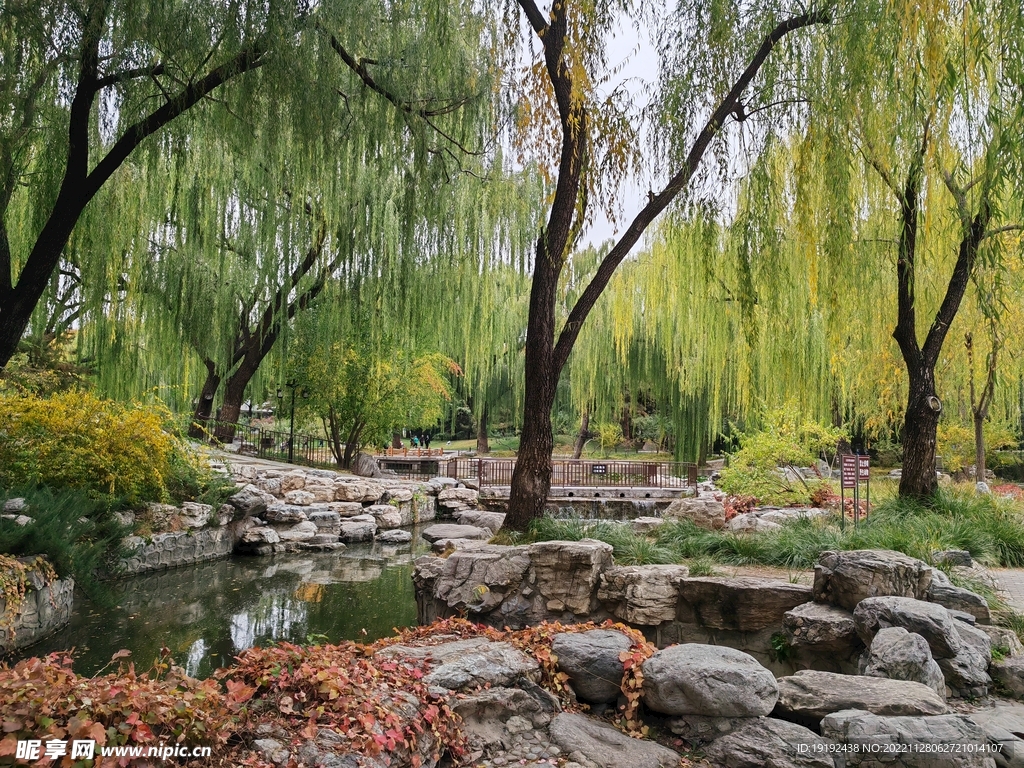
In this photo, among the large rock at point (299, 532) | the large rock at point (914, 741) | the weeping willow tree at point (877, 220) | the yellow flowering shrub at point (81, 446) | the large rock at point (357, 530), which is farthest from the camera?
the large rock at point (357, 530)

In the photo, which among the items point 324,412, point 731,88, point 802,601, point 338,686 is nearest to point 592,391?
point 324,412

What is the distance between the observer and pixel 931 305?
32.2 feet

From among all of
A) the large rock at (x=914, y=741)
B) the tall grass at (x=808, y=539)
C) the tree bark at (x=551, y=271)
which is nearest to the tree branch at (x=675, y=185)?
the tree bark at (x=551, y=271)

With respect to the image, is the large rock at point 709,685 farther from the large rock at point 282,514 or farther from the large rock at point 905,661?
the large rock at point 282,514

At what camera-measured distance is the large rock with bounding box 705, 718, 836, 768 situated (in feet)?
10.8

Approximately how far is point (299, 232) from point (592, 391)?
9944 mm

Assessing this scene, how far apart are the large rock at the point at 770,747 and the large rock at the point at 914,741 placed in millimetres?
121

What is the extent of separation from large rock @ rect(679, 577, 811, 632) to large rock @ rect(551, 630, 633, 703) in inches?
46.1

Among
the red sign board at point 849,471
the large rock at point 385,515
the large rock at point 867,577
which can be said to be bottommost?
the large rock at point 385,515

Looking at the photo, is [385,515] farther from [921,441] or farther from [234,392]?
[921,441]

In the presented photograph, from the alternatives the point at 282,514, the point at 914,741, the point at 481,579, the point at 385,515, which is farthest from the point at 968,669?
the point at 385,515

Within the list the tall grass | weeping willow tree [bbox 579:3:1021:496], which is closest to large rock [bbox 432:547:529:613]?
the tall grass

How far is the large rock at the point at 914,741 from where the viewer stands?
3.05 m

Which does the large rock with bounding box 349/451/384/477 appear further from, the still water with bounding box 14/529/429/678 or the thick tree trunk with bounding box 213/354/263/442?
the still water with bounding box 14/529/429/678
